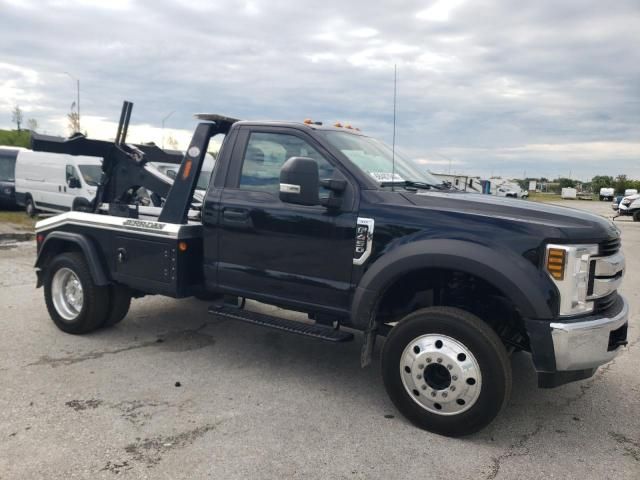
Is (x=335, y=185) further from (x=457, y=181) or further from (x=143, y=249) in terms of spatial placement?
(x=457, y=181)

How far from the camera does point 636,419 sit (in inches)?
162

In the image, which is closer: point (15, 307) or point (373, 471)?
point (373, 471)

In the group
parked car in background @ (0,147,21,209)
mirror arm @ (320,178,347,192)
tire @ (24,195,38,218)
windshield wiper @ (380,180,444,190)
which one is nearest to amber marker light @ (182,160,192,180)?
mirror arm @ (320,178,347,192)

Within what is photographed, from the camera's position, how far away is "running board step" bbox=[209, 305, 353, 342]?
4281mm

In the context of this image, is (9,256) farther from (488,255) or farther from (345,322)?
(488,255)

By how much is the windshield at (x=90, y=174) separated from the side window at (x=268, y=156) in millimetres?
12392

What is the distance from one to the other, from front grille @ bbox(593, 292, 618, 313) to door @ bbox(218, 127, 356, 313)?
1.63 m

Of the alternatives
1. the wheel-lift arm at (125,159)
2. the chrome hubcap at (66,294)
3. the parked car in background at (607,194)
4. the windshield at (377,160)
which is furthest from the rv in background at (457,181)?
the parked car in background at (607,194)

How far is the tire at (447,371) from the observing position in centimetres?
360

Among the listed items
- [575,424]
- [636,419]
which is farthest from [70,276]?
[636,419]

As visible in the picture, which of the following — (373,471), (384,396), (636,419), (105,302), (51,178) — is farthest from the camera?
(51,178)

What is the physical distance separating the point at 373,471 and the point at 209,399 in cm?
145

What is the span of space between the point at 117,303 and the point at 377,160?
297 cm

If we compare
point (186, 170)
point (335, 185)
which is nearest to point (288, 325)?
point (335, 185)
